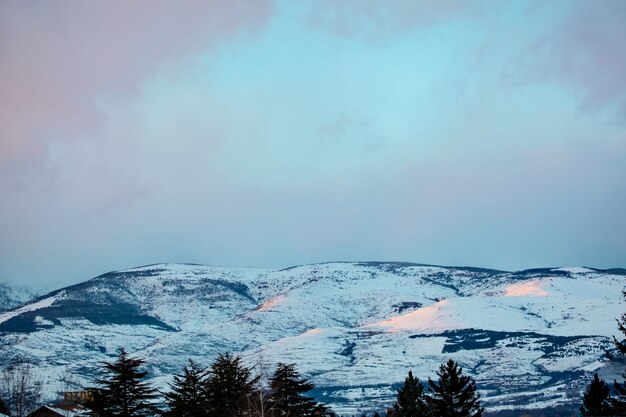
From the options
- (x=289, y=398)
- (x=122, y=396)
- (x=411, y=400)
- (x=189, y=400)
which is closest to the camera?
(x=122, y=396)

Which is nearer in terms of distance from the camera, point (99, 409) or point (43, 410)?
point (99, 409)

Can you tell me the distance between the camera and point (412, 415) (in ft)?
311

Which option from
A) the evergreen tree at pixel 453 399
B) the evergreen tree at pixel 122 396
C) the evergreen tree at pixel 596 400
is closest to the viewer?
the evergreen tree at pixel 122 396

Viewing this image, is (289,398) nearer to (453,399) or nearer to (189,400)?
(189,400)

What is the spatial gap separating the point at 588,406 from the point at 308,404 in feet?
167

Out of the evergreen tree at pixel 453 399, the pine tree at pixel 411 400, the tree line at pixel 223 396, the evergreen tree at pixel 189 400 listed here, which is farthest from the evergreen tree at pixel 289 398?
the pine tree at pixel 411 400

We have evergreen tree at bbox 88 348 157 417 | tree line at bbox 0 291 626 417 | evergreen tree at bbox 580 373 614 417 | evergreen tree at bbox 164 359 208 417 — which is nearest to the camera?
evergreen tree at bbox 88 348 157 417

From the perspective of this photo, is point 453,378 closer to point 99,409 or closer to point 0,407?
point 99,409

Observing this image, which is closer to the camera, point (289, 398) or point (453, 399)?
point (289, 398)

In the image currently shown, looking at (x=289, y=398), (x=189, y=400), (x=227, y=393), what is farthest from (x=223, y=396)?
(x=289, y=398)

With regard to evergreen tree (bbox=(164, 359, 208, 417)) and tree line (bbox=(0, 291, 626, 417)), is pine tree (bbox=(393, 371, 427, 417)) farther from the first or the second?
evergreen tree (bbox=(164, 359, 208, 417))

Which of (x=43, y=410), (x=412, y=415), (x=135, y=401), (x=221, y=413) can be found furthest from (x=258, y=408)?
(x=43, y=410)

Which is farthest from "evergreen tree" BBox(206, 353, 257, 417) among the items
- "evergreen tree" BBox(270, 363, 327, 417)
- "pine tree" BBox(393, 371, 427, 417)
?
"pine tree" BBox(393, 371, 427, 417)

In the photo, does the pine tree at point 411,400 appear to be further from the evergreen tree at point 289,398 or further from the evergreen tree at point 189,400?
the evergreen tree at point 189,400
